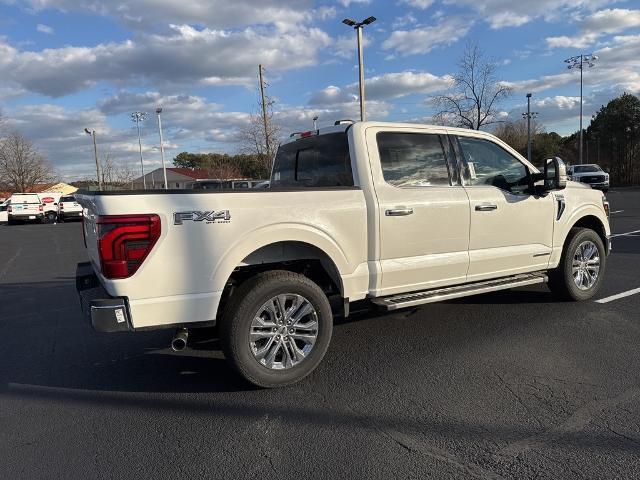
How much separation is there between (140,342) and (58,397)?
1219 mm

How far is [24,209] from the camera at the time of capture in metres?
30.0

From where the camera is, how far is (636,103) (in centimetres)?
5128

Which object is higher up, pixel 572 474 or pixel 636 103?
pixel 636 103

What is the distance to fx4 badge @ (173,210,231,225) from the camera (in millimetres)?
3451

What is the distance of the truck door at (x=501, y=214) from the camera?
16.2 ft

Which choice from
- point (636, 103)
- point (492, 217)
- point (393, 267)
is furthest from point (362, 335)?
point (636, 103)

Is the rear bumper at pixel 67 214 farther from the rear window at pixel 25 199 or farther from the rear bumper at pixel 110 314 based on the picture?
the rear bumper at pixel 110 314

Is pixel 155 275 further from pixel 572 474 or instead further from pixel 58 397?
pixel 572 474

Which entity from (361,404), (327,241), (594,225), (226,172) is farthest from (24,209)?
(361,404)

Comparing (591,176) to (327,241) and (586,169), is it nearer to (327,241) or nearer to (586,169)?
(586,169)

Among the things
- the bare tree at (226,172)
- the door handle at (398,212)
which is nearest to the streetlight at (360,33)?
the door handle at (398,212)

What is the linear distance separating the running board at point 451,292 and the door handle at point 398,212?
73cm

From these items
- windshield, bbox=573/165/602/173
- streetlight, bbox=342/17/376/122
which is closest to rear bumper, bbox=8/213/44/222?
streetlight, bbox=342/17/376/122

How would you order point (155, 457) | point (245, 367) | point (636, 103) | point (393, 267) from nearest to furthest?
1. point (155, 457)
2. point (245, 367)
3. point (393, 267)
4. point (636, 103)
